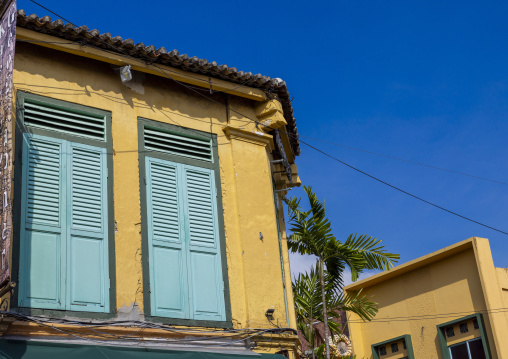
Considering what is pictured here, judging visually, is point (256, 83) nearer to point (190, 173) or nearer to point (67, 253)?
point (190, 173)

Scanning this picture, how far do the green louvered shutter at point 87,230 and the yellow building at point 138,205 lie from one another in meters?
0.01

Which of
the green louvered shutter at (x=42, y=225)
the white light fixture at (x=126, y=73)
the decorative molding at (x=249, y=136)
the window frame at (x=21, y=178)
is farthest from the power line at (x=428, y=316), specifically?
the green louvered shutter at (x=42, y=225)

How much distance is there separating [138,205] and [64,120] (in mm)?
1391

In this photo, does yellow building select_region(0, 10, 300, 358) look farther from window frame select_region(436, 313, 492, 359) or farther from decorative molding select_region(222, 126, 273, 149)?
window frame select_region(436, 313, 492, 359)

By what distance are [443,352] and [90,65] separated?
1230cm

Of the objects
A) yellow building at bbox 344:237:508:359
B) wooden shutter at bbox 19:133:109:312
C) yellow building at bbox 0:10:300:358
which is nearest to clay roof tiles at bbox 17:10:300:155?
yellow building at bbox 0:10:300:358

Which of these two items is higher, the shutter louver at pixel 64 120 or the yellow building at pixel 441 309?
the shutter louver at pixel 64 120

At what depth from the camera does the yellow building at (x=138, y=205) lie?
27.2 ft

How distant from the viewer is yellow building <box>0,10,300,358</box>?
27.2 ft

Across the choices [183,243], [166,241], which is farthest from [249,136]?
[166,241]

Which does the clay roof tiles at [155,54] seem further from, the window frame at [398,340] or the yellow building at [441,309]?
the window frame at [398,340]

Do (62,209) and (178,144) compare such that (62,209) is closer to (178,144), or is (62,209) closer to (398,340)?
(178,144)

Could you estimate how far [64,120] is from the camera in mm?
9164

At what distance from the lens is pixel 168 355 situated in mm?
8312
